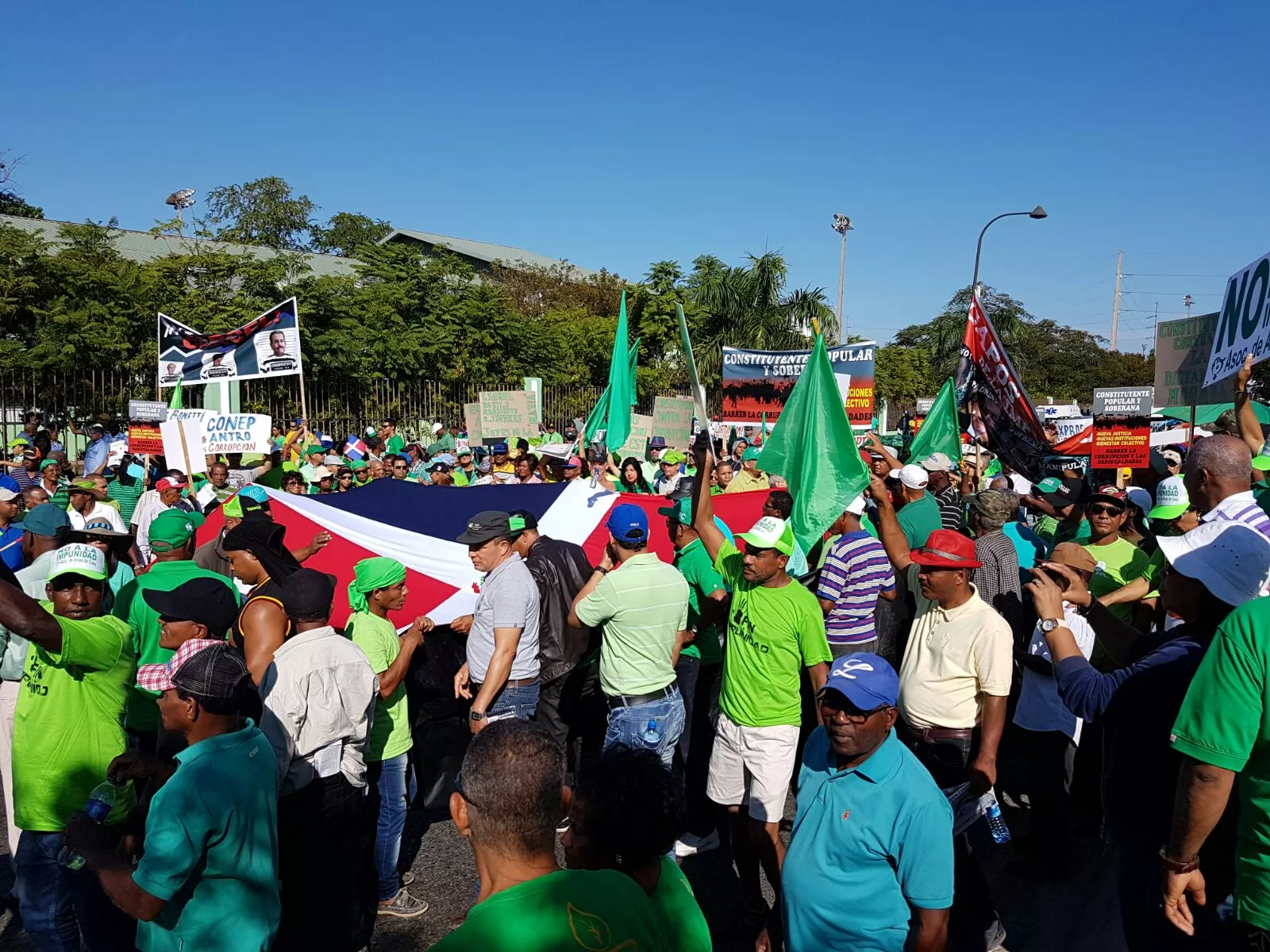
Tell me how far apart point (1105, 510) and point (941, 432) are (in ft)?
11.5

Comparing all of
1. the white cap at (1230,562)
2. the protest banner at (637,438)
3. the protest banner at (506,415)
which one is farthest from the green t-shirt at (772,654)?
the protest banner at (506,415)

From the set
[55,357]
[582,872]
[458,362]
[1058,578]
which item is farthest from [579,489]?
[458,362]

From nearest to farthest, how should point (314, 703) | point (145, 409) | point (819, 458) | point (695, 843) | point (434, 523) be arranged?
point (314, 703) → point (695, 843) → point (819, 458) → point (434, 523) → point (145, 409)

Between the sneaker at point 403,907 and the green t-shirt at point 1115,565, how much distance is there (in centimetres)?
379

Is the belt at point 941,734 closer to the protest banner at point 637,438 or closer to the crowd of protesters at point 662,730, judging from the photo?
the crowd of protesters at point 662,730

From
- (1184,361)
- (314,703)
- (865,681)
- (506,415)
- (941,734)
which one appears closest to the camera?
(865,681)

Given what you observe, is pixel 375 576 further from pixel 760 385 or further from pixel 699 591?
pixel 760 385

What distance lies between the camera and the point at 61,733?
3420 mm

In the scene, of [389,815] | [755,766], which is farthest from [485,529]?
[755,766]

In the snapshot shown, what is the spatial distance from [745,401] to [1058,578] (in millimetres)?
11522

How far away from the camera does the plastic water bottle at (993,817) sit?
12.0ft

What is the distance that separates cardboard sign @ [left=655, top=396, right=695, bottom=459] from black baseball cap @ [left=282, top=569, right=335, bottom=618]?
7088mm

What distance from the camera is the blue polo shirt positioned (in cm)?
264

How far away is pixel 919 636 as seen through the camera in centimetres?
401
